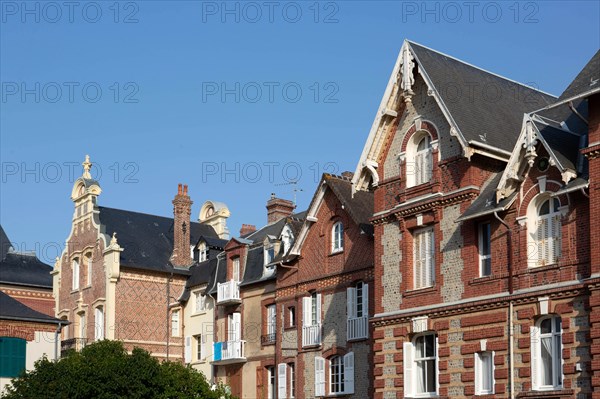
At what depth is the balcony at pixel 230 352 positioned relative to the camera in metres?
47.1

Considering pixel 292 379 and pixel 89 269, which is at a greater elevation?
pixel 89 269

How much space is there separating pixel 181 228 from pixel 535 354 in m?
32.0

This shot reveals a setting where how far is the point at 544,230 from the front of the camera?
28.8m

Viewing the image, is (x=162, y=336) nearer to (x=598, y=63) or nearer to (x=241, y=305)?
(x=241, y=305)

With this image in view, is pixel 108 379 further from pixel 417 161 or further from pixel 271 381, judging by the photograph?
pixel 417 161

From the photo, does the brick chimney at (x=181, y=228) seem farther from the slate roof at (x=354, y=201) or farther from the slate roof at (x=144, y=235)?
the slate roof at (x=354, y=201)

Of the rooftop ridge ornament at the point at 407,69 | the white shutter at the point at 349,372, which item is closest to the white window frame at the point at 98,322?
the white shutter at the point at 349,372

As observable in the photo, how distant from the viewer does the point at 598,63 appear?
2888cm

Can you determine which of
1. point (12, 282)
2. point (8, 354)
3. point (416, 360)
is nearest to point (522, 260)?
point (416, 360)

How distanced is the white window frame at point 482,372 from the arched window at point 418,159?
5830 mm

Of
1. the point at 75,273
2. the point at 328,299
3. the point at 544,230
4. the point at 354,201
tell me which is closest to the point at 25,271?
the point at 75,273

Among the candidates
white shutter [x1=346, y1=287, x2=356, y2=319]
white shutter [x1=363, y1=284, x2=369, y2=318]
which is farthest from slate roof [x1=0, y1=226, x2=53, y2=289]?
white shutter [x1=363, y1=284, x2=369, y2=318]

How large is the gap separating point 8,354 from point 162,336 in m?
9.55

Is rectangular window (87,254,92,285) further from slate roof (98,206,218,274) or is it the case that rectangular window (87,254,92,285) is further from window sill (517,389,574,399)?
window sill (517,389,574,399)
